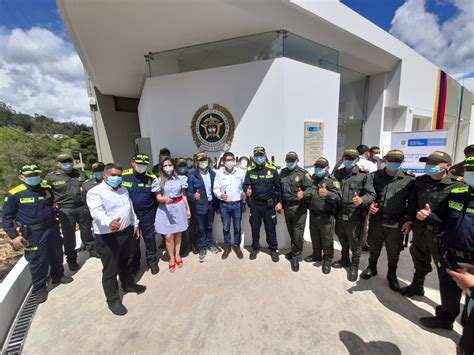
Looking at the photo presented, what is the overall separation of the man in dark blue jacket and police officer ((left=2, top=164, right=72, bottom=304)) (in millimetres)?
2012

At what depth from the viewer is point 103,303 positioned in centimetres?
286

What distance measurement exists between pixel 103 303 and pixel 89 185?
2167 millimetres

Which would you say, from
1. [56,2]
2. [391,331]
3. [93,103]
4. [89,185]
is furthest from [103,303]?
[93,103]

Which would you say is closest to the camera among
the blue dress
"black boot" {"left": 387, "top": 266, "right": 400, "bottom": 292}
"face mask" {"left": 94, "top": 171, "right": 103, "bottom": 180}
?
"black boot" {"left": 387, "top": 266, "right": 400, "bottom": 292}

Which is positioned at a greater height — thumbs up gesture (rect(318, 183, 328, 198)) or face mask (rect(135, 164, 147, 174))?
face mask (rect(135, 164, 147, 174))

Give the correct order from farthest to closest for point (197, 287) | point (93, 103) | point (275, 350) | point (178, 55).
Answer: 1. point (93, 103)
2. point (178, 55)
3. point (197, 287)
4. point (275, 350)

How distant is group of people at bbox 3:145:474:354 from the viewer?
2252 millimetres

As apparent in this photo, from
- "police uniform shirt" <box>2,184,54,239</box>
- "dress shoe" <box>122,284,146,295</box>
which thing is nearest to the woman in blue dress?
"dress shoe" <box>122,284,146,295</box>

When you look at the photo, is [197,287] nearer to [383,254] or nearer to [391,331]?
[391,331]

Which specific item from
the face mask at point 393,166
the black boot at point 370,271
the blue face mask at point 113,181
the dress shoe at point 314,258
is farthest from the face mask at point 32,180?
the black boot at point 370,271

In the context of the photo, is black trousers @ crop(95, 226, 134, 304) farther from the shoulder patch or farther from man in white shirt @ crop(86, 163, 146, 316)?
the shoulder patch

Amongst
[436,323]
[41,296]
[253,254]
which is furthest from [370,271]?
[41,296]

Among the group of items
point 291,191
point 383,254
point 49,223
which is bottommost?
point 383,254

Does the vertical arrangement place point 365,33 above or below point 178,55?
above
